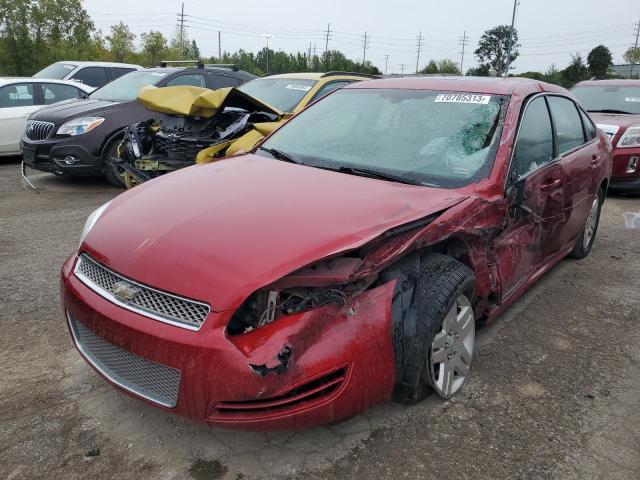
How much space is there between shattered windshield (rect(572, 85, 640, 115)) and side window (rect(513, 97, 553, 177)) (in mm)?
5513

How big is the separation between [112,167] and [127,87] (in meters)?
1.49

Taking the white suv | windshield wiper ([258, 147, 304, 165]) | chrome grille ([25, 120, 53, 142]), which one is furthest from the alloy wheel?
the white suv

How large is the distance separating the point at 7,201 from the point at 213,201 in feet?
17.8

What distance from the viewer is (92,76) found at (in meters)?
11.4

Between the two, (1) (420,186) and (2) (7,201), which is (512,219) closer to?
(1) (420,186)

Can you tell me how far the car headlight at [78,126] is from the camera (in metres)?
7.15

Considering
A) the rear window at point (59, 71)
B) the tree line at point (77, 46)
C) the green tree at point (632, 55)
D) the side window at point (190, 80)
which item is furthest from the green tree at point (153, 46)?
the green tree at point (632, 55)

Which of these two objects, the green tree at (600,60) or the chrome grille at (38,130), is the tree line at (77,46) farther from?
the chrome grille at (38,130)

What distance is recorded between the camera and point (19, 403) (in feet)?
8.59

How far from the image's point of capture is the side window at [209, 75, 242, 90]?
8.70 metres

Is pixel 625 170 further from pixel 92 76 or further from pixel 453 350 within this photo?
pixel 92 76

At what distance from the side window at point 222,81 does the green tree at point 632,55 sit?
232ft

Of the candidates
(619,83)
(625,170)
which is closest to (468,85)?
(625,170)

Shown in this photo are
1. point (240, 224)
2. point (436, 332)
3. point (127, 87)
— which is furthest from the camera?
point (127, 87)
